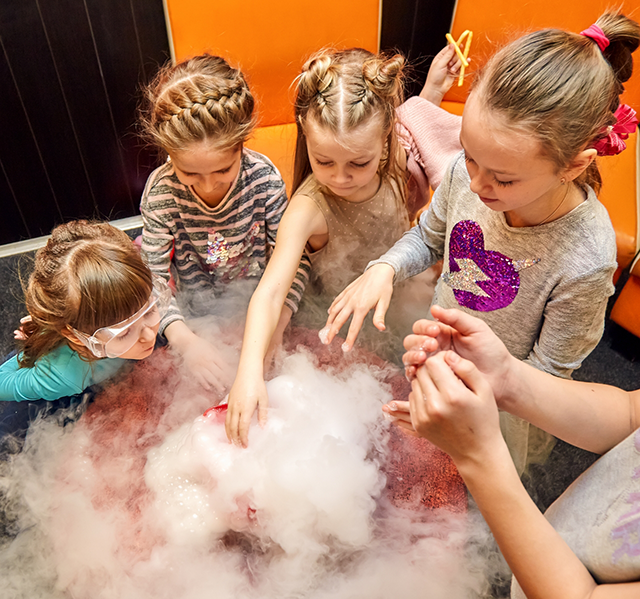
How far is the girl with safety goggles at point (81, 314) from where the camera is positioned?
1102 mm

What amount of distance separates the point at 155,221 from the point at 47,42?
3.04 ft

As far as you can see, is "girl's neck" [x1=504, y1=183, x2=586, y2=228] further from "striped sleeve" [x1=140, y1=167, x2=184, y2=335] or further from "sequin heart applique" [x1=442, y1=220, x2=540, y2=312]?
"striped sleeve" [x1=140, y1=167, x2=184, y2=335]

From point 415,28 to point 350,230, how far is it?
1.30 metres

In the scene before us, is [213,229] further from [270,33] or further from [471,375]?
[471,375]

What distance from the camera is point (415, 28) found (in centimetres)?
223

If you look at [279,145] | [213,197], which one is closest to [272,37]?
[279,145]

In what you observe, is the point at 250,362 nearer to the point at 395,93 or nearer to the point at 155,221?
the point at 155,221

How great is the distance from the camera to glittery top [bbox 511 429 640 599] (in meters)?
0.72

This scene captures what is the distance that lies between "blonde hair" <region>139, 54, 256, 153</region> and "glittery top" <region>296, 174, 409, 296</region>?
0.23 meters

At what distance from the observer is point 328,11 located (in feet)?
5.80

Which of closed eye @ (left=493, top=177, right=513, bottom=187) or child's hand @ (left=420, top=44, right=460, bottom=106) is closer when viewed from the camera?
closed eye @ (left=493, top=177, right=513, bottom=187)

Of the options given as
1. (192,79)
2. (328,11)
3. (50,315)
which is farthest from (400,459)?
(328,11)

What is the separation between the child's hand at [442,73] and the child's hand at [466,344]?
1.18 meters

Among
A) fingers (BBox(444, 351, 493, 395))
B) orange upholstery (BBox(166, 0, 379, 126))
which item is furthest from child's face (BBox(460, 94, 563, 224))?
orange upholstery (BBox(166, 0, 379, 126))
